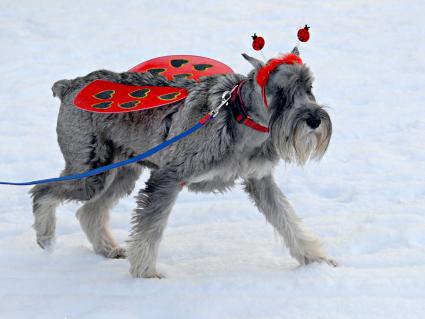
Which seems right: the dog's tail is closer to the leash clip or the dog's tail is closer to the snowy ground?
the snowy ground

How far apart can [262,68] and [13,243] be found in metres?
2.72

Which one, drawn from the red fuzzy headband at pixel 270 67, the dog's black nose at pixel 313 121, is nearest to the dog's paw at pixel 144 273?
the red fuzzy headband at pixel 270 67

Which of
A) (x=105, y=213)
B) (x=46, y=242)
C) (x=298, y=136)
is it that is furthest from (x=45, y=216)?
(x=298, y=136)

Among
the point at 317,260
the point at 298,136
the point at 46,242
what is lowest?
the point at 46,242

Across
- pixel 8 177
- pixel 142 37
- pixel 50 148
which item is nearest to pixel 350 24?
pixel 142 37

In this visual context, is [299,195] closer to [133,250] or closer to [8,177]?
[133,250]

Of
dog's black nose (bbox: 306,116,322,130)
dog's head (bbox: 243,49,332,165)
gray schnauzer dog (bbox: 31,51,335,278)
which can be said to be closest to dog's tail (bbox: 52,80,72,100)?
gray schnauzer dog (bbox: 31,51,335,278)

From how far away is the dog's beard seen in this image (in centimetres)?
428

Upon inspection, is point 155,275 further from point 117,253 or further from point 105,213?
point 105,213

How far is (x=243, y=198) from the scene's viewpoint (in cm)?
678

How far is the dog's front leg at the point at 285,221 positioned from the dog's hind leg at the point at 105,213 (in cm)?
111

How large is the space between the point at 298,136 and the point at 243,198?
2.55m

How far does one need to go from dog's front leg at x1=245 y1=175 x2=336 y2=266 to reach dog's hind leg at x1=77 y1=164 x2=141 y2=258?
1113mm

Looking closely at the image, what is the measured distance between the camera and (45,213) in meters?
5.61
